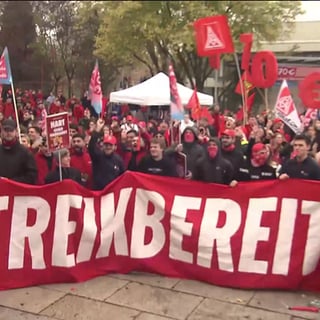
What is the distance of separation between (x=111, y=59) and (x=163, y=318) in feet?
37.7

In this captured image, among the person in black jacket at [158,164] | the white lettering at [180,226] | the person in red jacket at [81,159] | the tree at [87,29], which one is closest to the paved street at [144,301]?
the white lettering at [180,226]

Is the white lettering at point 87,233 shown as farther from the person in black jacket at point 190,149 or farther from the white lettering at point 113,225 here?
the person in black jacket at point 190,149

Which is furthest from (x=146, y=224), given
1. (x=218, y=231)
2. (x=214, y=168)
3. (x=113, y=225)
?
(x=214, y=168)

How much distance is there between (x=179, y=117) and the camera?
25.5 feet

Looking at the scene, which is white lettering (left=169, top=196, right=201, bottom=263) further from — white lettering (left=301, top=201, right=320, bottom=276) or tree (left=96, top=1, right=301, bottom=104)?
tree (left=96, top=1, right=301, bottom=104)

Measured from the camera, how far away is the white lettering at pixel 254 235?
4898 mm

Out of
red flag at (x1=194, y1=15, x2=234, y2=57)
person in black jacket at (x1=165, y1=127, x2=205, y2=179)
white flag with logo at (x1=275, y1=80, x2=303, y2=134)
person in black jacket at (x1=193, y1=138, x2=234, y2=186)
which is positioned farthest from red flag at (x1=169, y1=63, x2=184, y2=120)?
white flag with logo at (x1=275, y1=80, x2=303, y2=134)

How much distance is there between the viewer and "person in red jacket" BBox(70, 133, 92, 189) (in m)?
6.21

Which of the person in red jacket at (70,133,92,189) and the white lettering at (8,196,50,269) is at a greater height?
the person in red jacket at (70,133,92,189)

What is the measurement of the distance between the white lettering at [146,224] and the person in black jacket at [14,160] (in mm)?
Answer: 1109

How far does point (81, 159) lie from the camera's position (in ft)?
20.5

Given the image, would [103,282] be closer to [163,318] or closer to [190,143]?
[163,318]

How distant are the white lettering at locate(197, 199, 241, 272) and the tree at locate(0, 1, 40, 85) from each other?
212cm

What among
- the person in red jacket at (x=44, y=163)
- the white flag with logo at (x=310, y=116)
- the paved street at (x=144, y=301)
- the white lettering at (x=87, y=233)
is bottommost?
the paved street at (x=144, y=301)
